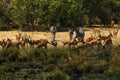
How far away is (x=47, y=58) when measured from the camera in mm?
24078

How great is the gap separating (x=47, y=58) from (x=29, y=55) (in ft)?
3.72

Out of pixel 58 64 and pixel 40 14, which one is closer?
pixel 58 64

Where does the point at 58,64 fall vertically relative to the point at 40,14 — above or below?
above

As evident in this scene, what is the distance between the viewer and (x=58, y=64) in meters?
22.0

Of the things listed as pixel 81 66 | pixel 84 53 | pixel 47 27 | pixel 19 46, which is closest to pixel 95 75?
pixel 81 66

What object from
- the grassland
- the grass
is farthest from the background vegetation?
the grass

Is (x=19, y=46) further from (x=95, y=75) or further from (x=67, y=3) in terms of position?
(x=67, y=3)

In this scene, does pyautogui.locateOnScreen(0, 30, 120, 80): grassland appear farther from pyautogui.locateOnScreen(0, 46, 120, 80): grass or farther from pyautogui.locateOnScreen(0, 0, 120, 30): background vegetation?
pyautogui.locateOnScreen(0, 0, 120, 30): background vegetation

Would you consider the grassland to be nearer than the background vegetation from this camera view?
Yes

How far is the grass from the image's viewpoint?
20.4 metres

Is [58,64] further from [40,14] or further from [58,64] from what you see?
[40,14]

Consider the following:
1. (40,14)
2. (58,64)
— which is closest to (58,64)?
(58,64)

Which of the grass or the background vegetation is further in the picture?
the background vegetation

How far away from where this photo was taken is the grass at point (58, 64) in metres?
20.4
